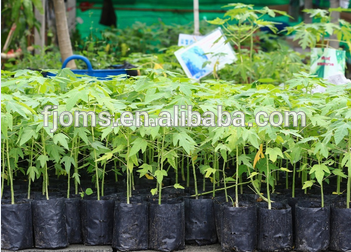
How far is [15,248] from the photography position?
2.60 m

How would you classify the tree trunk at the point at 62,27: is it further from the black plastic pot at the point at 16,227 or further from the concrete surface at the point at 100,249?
the concrete surface at the point at 100,249

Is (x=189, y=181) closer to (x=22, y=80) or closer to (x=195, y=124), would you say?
(x=195, y=124)

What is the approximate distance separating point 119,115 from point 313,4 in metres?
7.12

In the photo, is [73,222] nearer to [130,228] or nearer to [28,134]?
[130,228]

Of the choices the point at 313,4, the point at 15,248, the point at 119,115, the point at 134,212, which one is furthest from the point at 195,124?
the point at 313,4

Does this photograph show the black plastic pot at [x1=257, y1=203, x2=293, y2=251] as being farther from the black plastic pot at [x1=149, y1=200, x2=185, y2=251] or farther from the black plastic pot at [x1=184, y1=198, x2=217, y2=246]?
the black plastic pot at [x1=149, y1=200, x2=185, y2=251]

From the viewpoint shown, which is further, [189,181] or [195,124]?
[189,181]

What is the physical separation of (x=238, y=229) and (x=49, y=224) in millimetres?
1080

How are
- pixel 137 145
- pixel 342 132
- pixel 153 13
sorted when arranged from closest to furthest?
pixel 342 132 → pixel 137 145 → pixel 153 13

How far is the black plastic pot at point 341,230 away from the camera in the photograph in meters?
2.57

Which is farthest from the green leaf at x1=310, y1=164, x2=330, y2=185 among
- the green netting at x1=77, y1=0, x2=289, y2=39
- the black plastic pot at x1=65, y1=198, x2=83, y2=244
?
the green netting at x1=77, y1=0, x2=289, y2=39

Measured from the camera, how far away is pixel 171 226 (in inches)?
102

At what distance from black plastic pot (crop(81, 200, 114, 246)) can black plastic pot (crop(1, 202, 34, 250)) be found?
324mm

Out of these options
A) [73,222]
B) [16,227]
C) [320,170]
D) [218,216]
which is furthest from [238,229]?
[16,227]
